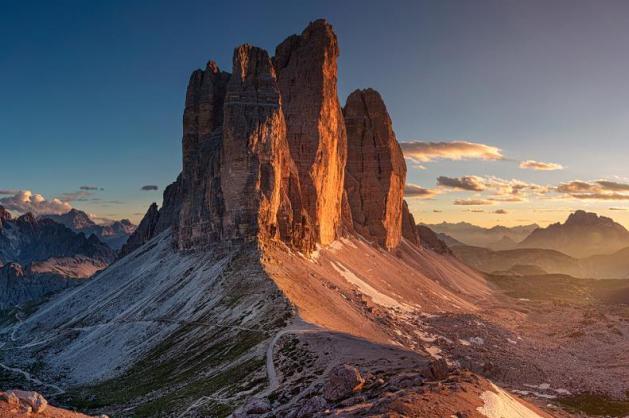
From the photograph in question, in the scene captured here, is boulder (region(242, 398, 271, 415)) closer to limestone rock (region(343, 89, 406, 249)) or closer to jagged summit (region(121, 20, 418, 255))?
jagged summit (region(121, 20, 418, 255))

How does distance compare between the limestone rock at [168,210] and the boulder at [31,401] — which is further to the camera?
the limestone rock at [168,210]

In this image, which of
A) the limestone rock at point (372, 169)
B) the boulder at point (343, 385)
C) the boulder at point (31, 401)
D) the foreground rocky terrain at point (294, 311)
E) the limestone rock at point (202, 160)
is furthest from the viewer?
the limestone rock at point (372, 169)

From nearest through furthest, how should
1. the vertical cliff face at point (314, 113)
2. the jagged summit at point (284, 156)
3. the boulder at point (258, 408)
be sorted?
1. the boulder at point (258, 408)
2. the jagged summit at point (284, 156)
3. the vertical cliff face at point (314, 113)

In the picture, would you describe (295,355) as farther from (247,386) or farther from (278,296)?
(278,296)

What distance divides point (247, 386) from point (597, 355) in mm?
71455

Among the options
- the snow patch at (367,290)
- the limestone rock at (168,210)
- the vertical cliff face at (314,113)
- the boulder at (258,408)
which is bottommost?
the snow patch at (367,290)

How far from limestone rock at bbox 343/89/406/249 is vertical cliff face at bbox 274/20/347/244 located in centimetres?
3141

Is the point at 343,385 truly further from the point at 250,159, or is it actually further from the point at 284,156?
the point at 284,156

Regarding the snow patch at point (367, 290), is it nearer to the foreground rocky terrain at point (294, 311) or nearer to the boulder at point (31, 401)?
the foreground rocky terrain at point (294, 311)

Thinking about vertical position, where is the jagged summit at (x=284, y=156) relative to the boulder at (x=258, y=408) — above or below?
above

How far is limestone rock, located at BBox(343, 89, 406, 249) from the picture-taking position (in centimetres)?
17975

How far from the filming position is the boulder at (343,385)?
35.3 meters

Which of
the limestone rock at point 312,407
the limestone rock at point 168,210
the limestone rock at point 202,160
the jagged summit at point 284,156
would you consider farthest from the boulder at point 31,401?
the limestone rock at point 168,210

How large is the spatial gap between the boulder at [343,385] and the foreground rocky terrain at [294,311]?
13 centimetres
